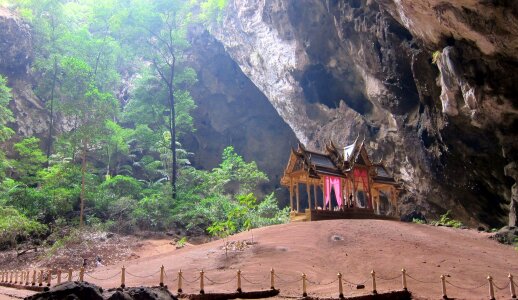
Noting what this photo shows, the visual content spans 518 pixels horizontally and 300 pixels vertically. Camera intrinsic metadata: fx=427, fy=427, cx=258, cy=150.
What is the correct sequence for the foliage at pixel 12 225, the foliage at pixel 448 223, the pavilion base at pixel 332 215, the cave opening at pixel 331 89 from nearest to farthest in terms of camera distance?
the pavilion base at pixel 332 215, the foliage at pixel 12 225, the foliage at pixel 448 223, the cave opening at pixel 331 89

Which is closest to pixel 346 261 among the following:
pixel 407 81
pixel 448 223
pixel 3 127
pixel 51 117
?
pixel 448 223

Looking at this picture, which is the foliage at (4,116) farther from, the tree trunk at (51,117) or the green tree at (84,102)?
the tree trunk at (51,117)

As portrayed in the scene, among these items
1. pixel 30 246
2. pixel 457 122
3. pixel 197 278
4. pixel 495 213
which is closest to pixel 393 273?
pixel 197 278

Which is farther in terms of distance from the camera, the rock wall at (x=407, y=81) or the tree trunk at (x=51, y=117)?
the tree trunk at (x=51, y=117)

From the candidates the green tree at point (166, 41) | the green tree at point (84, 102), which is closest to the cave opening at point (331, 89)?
the green tree at point (166, 41)

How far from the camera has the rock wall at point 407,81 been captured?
53.3 feet

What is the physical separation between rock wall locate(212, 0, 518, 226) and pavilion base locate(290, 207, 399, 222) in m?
5.20

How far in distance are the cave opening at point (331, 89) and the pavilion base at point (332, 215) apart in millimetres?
10298

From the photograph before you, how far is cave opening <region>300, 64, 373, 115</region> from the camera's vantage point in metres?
30.7

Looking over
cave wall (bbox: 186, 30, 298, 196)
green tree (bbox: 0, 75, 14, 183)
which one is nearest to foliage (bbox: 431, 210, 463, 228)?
cave wall (bbox: 186, 30, 298, 196)

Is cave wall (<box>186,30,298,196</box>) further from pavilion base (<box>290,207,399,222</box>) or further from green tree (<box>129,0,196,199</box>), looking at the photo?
pavilion base (<box>290,207,399,222</box>)

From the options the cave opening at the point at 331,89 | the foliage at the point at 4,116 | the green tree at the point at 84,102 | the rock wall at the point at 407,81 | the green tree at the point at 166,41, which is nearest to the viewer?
the rock wall at the point at 407,81

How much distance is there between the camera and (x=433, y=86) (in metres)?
21.7

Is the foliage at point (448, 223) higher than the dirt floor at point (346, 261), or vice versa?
the foliage at point (448, 223)
